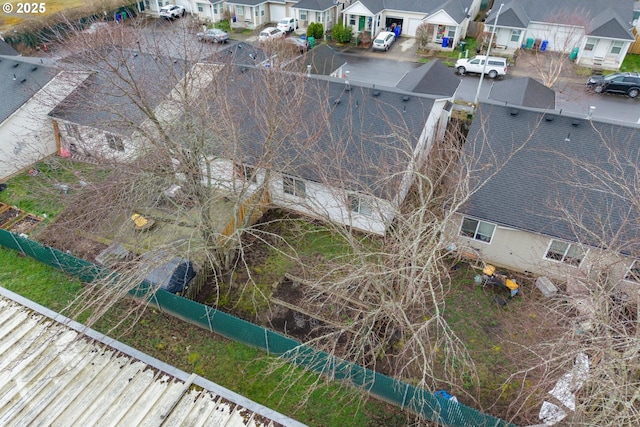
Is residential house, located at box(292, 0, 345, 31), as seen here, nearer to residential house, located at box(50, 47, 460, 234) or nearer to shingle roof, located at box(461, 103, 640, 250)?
residential house, located at box(50, 47, 460, 234)

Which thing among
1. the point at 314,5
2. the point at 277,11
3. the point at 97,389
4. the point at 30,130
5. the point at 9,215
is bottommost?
the point at 9,215

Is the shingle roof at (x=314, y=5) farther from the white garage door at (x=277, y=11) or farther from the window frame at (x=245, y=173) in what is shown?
the window frame at (x=245, y=173)

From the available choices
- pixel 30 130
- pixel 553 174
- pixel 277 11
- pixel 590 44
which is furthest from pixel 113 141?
pixel 590 44

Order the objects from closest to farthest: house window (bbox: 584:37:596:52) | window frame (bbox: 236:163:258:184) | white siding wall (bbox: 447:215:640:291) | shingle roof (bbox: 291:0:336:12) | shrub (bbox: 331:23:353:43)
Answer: window frame (bbox: 236:163:258:184) < white siding wall (bbox: 447:215:640:291) < house window (bbox: 584:37:596:52) < shrub (bbox: 331:23:353:43) < shingle roof (bbox: 291:0:336:12)

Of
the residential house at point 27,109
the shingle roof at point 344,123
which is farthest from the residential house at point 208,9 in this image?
the shingle roof at point 344,123

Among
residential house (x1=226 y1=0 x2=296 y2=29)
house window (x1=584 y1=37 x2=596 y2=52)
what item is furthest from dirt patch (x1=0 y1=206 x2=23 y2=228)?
house window (x1=584 y1=37 x2=596 y2=52)

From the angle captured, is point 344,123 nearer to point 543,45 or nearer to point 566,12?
point 543,45

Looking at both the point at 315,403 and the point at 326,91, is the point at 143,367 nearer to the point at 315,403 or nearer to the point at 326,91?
the point at 315,403
